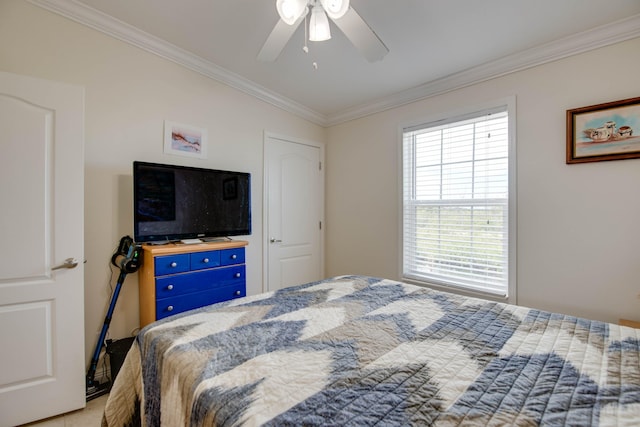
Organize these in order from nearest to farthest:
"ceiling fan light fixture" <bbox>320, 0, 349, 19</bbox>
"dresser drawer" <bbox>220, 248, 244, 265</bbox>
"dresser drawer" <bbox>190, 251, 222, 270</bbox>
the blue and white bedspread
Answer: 1. the blue and white bedspread
2. "ceiling fan light fixture" <bbox>320, 0, 349, 19</bbox>
3. "dresser drawer" <bbox>190, 251, 222, 270</bbox>
4. "dresser drawer" <bbox>220, 248, 244, 265</bbox>

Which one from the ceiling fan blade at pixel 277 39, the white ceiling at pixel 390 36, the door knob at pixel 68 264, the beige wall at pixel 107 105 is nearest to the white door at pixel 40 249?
the door knob at pixel 68 264

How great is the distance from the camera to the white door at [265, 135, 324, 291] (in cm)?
324

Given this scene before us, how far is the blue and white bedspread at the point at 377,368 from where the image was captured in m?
0.72

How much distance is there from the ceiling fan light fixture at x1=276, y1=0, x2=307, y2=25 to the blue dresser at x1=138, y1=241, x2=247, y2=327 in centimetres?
167

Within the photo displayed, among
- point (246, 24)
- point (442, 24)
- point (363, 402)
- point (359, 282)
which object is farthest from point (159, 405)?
point (442, 24)

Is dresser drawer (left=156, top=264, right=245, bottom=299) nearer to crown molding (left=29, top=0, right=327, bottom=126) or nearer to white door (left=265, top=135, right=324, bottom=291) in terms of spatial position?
white door (left=265, top=135, right=324, bottom=291)

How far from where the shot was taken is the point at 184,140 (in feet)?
8.26

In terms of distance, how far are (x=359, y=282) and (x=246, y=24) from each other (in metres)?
2.00

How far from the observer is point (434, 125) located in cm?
284

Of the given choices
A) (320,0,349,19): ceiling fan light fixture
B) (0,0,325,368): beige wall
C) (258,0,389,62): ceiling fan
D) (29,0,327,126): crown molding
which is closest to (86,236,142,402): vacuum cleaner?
(0,0,325,368): beige wall

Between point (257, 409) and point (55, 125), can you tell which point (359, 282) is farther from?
point (55, 125)

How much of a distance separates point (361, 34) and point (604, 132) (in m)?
1.88

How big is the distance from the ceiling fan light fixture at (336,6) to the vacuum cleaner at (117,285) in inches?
77.5

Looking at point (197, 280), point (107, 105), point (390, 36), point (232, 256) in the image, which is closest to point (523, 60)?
point (390, 36)
